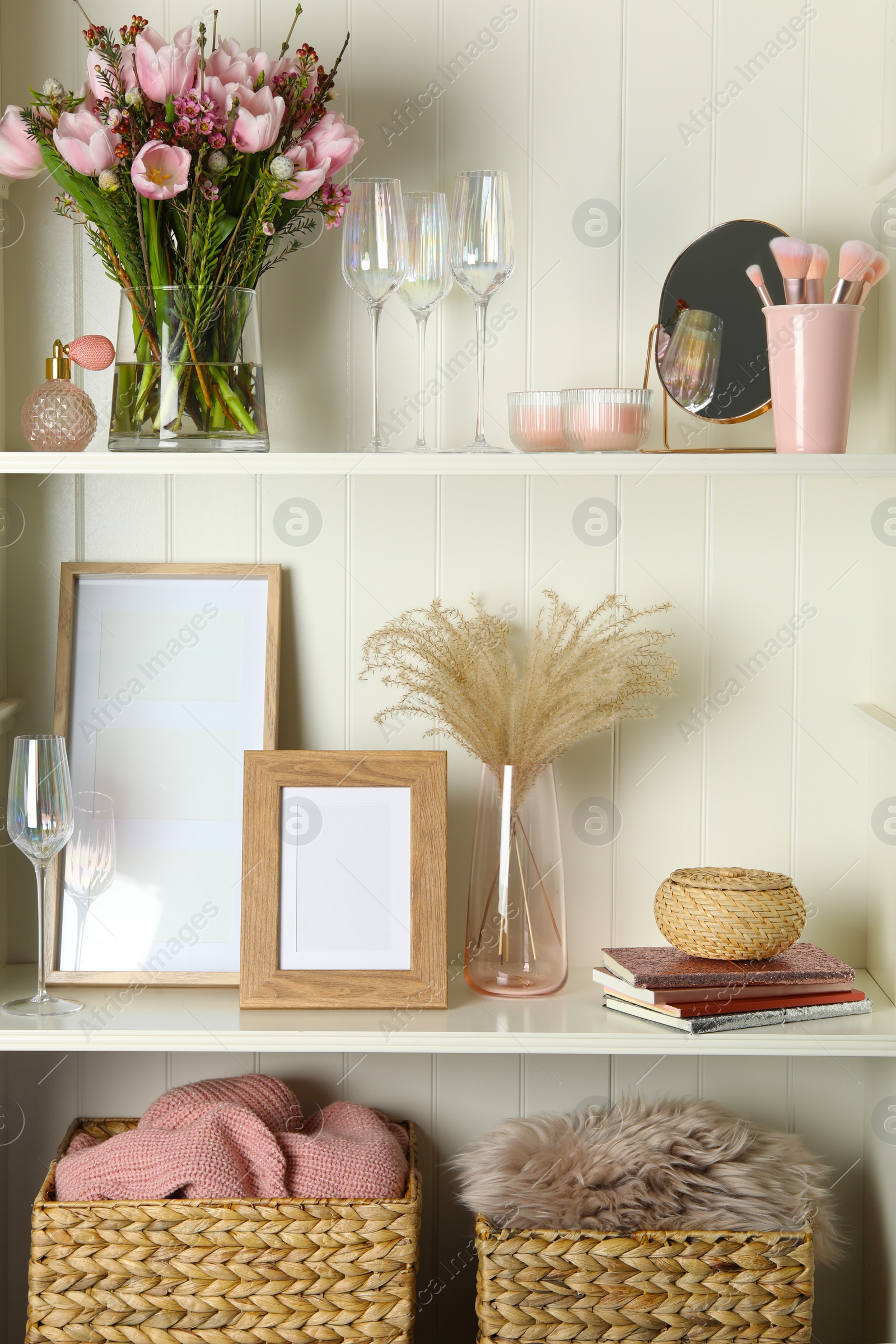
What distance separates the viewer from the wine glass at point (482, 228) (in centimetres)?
123

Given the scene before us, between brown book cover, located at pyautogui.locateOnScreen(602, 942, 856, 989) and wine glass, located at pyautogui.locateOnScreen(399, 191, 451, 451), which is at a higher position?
wine glass, located at pyautogui.locateOnScreen(399, 191, 451, 451)

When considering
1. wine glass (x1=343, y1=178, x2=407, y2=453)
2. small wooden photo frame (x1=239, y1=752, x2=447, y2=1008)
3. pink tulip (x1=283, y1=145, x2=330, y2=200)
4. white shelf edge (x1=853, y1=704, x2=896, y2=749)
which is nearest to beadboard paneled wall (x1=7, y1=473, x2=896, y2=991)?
white shelf edge (x1=853, y1=704, x2=896, y2=749)

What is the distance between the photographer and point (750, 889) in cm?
126

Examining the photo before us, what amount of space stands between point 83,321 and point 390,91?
46 centimetres

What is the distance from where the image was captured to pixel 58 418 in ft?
4.19

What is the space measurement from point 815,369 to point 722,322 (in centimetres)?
18

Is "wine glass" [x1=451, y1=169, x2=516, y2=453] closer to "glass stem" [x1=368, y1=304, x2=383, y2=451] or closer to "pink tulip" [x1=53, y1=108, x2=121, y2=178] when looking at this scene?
"glass stem" [x1=368, y1=304, x2=383, y2=451]

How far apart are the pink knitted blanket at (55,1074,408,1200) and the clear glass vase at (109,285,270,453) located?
733 millimetres

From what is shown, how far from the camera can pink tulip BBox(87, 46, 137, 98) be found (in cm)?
116

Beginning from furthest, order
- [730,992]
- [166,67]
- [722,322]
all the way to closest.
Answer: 1. [722,322]
2. [730,992]
3. [166,67]

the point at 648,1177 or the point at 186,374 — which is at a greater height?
the point at 186,374

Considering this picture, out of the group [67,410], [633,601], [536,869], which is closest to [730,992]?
[536,869]

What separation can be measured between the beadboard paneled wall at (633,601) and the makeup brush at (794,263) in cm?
26

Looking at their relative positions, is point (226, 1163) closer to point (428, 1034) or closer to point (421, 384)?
point (428, 1034)
